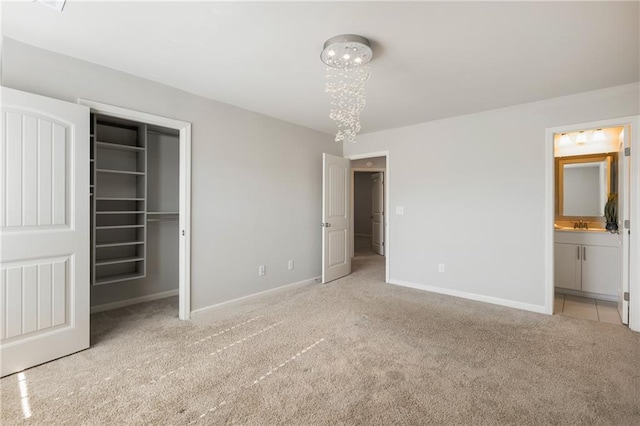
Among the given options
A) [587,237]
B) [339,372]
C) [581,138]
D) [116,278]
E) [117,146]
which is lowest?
[339,372]

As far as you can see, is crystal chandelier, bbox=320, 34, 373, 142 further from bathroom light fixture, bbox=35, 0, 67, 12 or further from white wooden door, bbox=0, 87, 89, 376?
white wooden door, bbox=0, 87, 89, 376

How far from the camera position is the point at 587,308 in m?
3.53

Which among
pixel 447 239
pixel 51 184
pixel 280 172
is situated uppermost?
pixel 280 172

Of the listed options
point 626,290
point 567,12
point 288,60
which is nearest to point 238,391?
point 288,60

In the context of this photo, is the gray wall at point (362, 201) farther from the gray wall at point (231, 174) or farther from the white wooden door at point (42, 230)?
the white wooden door at point (42, 230)

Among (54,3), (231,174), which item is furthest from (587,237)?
(54,3)

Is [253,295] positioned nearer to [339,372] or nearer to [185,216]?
[185,216]

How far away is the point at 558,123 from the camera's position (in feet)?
10.7

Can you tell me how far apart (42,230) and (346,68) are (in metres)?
2.59

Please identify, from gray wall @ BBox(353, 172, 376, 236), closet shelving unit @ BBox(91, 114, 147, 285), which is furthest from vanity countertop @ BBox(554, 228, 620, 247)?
gray wall @ BBox(353, 172, 376, 236)

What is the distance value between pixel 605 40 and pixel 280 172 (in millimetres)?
3322

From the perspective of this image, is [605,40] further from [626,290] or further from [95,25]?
[95,25]

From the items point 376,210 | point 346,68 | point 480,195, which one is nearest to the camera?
point 346,68

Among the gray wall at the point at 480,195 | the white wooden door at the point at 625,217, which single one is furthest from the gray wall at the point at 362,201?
the white wooden door at the point at 625,217
